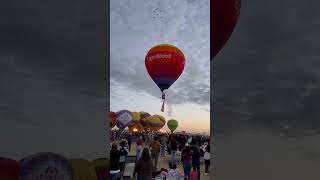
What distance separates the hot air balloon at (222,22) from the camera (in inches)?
185

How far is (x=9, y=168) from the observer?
13.3 feet

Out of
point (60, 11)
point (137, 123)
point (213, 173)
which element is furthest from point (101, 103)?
point (137, 123)

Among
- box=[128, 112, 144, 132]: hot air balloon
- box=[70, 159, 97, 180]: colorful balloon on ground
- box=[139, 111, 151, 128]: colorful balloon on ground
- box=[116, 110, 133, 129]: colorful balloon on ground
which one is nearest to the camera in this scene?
box=[70, 159, 97, 180]: colorful balloon on ground

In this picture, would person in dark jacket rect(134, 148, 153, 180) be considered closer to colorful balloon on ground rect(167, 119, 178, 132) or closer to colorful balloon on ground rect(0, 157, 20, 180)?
colorful balloon on ground rect(0, 157, 20, 180)

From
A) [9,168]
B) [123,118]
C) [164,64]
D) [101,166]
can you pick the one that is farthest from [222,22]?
[123,118]

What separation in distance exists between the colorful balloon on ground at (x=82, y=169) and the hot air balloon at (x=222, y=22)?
1940 millimetres

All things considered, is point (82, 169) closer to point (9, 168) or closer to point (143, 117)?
point (9, 168)

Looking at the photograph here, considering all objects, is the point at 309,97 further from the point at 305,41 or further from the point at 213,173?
the point at 213,173

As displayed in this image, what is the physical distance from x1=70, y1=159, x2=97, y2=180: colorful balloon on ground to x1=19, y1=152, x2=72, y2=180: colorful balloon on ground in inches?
2.2

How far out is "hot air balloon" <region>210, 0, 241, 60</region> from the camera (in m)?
4.70

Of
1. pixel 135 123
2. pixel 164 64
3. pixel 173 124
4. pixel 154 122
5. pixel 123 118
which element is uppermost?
pixel 164 64

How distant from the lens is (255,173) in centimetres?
487

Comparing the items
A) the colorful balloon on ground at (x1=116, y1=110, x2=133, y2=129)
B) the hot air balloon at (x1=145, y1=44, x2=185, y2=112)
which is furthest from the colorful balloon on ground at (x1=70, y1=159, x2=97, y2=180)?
the colorful balloon on ground at (x1=116, y1=110, x2=133, y2=129)

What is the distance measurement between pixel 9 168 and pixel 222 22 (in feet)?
9.96
